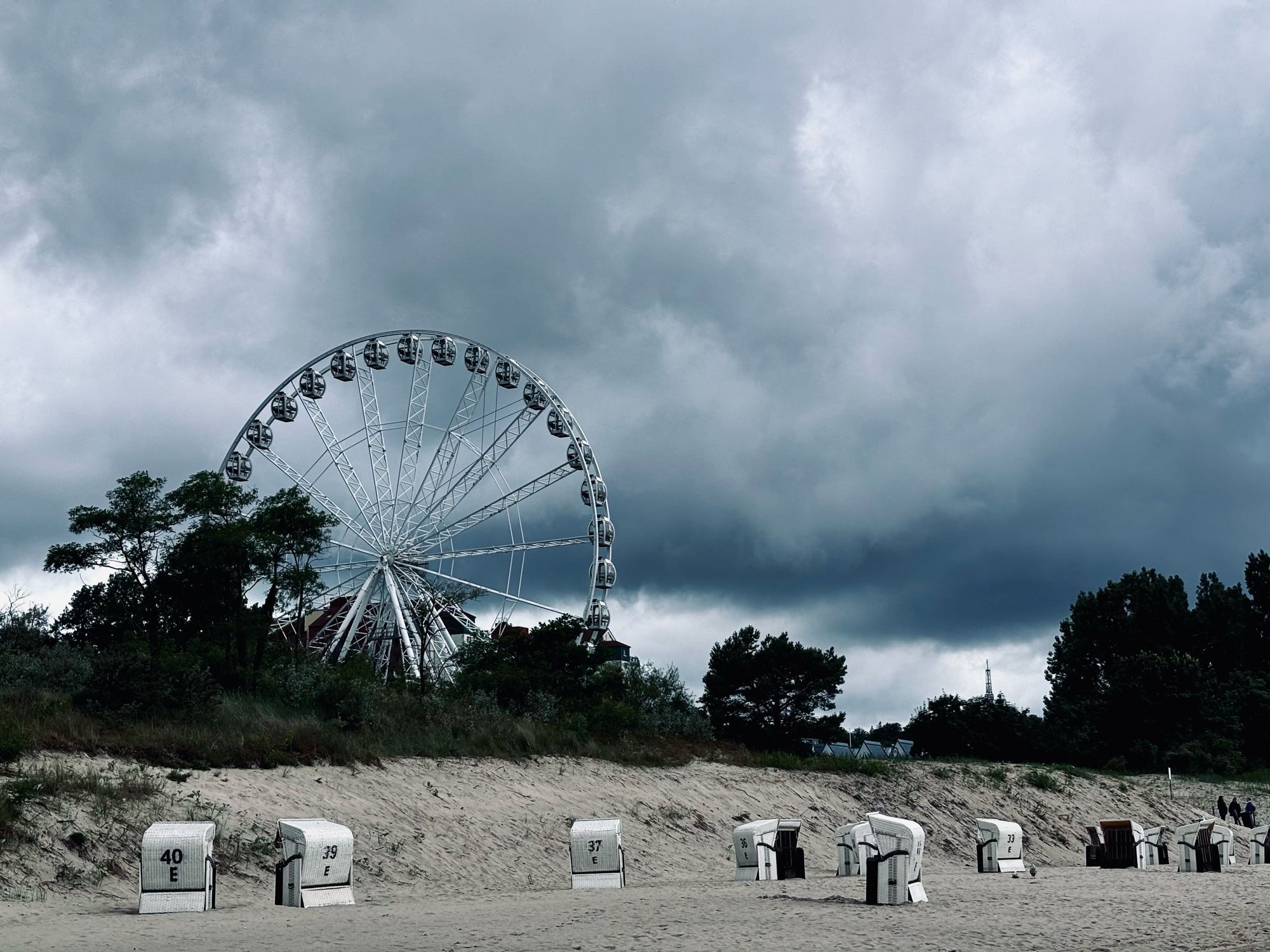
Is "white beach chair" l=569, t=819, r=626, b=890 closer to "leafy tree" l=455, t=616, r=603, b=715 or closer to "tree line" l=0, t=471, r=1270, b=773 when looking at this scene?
"tree line" l=0, t=471, r=1270, b=773

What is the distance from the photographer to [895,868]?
52.6 feet

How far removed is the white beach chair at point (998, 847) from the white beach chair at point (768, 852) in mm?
4471

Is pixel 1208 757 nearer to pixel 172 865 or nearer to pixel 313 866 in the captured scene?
pixel 313 866

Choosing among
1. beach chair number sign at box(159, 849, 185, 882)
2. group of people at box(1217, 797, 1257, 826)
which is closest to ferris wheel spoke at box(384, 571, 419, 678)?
group of people at box(1217, 797, 1257, 826)

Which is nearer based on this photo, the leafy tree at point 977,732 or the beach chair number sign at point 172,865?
the beach chair number sign at point 172,865

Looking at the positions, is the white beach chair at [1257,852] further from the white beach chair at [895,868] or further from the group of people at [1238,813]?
the white beach chair at [895,868]

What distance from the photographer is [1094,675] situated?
9112 cm

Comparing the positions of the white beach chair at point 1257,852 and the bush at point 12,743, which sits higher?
the bush at point 12,743

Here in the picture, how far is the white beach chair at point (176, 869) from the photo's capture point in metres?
14.5

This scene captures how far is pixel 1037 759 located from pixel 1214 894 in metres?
53.7

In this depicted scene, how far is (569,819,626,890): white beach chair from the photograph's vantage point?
63.5 ft

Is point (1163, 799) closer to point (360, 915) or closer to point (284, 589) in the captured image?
point (284, 589)

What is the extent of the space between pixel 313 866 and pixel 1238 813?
39.9 m

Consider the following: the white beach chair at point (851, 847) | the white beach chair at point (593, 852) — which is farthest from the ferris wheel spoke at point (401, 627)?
the white beach chair at point (593, 852)
